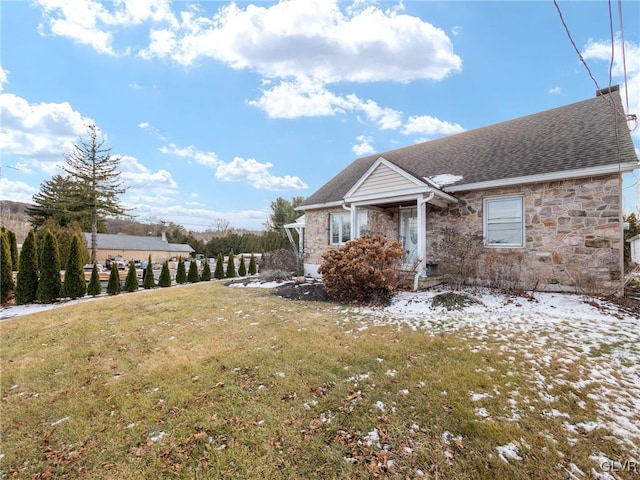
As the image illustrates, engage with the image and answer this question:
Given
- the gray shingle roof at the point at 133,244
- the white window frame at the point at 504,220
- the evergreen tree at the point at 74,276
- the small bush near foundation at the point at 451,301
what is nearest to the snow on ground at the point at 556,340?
the small bush near foundation at the point at 451,301

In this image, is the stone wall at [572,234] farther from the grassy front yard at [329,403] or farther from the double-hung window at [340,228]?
the double-hung window at [340,228]

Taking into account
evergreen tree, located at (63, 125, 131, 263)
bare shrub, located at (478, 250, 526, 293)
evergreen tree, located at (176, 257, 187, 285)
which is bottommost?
evergreen tree, located at (176, 257, 187, 285)

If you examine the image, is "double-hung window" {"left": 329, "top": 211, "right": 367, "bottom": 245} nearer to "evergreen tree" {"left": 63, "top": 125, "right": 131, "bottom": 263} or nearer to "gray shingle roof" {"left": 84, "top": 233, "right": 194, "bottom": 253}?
"evergreen tree" {"left": 63, "top": 125, "right": 131, "bottom": 263}

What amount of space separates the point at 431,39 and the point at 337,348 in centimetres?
1050

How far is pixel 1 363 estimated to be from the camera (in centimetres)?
484

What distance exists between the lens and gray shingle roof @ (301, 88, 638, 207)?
7438 mm

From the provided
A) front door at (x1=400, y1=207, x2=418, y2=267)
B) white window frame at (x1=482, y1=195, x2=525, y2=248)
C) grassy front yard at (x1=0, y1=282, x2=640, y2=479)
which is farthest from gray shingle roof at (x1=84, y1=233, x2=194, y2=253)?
white window frame at (x1=482, y1=195, x2=525, y2=248)

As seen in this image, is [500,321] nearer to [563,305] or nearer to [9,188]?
[563,305]

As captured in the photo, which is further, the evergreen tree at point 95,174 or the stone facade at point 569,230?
the evergreen tree at point 95,174

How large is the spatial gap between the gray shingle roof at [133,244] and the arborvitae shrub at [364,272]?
1665 inches

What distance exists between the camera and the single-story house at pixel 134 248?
39719 mm

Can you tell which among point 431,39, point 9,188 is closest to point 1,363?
point 9,188

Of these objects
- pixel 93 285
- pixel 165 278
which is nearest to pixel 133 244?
pixel 165 278

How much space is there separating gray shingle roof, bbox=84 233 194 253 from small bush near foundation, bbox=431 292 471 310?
147 ft
